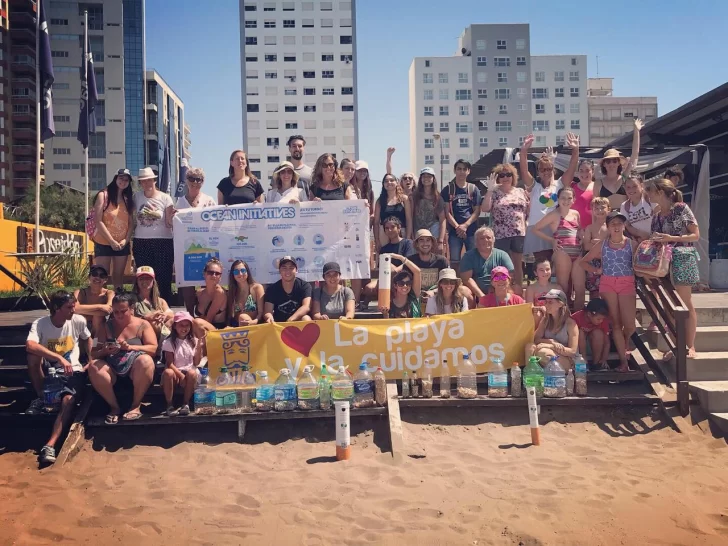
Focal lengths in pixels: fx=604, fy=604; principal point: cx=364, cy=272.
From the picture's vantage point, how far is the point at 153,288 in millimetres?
6883

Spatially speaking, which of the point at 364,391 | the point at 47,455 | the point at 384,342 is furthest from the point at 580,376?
the point at 47,455

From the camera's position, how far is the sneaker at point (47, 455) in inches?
224

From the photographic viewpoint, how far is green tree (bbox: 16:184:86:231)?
159 ft

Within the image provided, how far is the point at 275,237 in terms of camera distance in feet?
25.9

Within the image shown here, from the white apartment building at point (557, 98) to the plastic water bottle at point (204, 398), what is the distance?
91141mm

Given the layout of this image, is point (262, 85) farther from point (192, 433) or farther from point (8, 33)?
point (192, 433)

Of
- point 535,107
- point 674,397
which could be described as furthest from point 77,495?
point 535,107

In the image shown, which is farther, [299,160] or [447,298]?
[299,160]

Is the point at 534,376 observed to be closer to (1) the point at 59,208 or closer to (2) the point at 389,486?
(2) the point at 389,486

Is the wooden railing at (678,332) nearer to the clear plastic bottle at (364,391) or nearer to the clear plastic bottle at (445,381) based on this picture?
the clear plastic bottle at (445,381)

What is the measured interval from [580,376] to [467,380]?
1.19 m

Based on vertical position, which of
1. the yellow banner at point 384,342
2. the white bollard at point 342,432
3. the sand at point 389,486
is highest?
the yellow banner at point 384,342

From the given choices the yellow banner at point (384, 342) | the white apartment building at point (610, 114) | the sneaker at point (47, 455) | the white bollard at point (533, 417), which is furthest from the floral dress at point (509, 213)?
the white apartment building at point (610, 114)

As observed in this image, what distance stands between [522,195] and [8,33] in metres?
71.4
